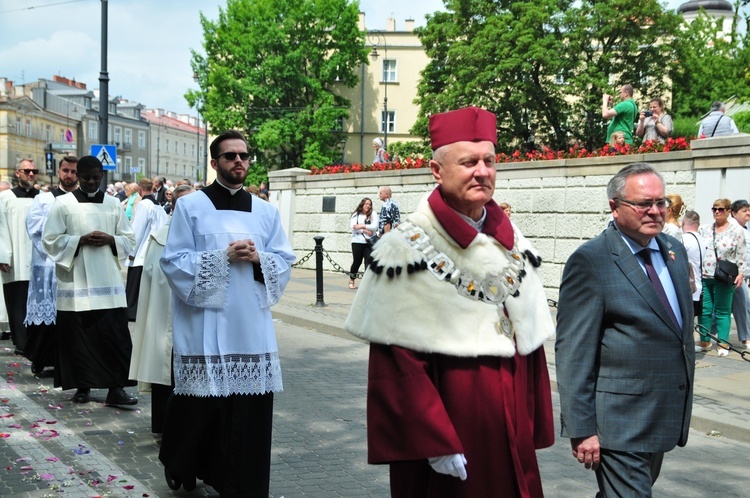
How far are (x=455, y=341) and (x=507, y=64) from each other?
40.0 metres

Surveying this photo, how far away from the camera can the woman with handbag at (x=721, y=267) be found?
1080 centimetres

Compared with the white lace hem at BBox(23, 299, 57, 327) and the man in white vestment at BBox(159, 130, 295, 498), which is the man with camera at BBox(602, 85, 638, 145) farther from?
the man in white vestment at BBox(159, 130, 295, 498)

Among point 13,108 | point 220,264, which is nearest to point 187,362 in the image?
point 220,264

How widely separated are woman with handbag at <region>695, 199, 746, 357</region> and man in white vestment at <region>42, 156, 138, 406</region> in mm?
6532

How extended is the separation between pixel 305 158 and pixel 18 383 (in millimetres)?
49696

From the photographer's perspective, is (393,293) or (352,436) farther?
(352,436)

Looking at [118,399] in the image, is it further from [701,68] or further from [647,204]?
[701,68]

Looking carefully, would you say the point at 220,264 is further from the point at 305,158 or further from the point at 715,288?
the point at 305,158

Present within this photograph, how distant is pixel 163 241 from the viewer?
6871mm

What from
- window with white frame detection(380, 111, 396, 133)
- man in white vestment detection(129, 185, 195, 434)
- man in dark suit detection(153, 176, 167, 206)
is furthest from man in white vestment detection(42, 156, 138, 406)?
window with white frame detection(380, 111, 396, 133)

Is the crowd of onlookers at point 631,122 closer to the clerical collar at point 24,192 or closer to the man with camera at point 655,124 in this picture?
the man with camera at point 655,124

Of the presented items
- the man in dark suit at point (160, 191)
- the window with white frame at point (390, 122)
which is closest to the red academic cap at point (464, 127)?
the man in dark suit at point (160, 191)

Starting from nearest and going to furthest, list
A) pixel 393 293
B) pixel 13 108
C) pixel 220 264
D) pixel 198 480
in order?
pixel 393 293, pixel 220 264, pixel 198 480, pixel 13 108

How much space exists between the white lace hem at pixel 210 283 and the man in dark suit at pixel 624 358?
2.16 m
